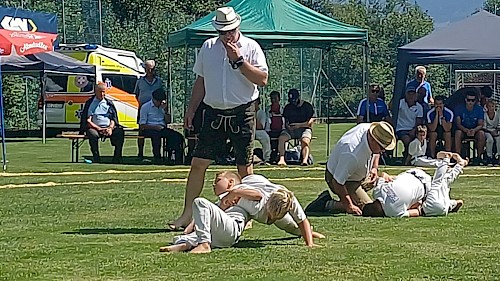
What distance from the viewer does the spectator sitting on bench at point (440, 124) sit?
17625 millimetres

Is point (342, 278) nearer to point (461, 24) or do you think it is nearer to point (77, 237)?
point (77, 237)

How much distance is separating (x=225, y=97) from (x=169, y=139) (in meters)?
9.79

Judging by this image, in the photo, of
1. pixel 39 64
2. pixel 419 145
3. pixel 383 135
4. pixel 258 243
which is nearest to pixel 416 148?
pixel 419 145

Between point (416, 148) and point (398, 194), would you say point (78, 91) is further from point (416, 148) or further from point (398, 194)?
point (398, 194)

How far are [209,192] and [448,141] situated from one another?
7001 millimetres

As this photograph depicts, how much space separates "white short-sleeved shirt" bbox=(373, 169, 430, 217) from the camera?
9.07 m

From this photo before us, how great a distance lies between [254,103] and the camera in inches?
330

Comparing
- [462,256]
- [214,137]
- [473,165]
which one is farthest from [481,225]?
[473,165]

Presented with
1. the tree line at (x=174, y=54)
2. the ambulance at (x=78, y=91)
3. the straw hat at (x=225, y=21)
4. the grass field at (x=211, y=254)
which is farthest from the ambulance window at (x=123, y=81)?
the straw hat at (x=225, y=21)

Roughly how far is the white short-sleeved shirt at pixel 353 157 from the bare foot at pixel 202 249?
2290 millimetres

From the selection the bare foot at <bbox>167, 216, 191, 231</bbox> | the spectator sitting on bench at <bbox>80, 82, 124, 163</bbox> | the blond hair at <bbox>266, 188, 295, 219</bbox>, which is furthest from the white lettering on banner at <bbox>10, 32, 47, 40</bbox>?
the blond hair at <bbox>266, 188, 295, 219</bbox>

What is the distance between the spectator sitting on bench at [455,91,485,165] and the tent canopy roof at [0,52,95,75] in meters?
10.4

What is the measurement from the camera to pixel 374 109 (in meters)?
18.4

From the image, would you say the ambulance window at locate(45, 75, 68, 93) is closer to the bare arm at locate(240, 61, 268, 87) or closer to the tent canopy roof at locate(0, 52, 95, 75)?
the tent canopy roof at locate(0, 52, 95, 75)
